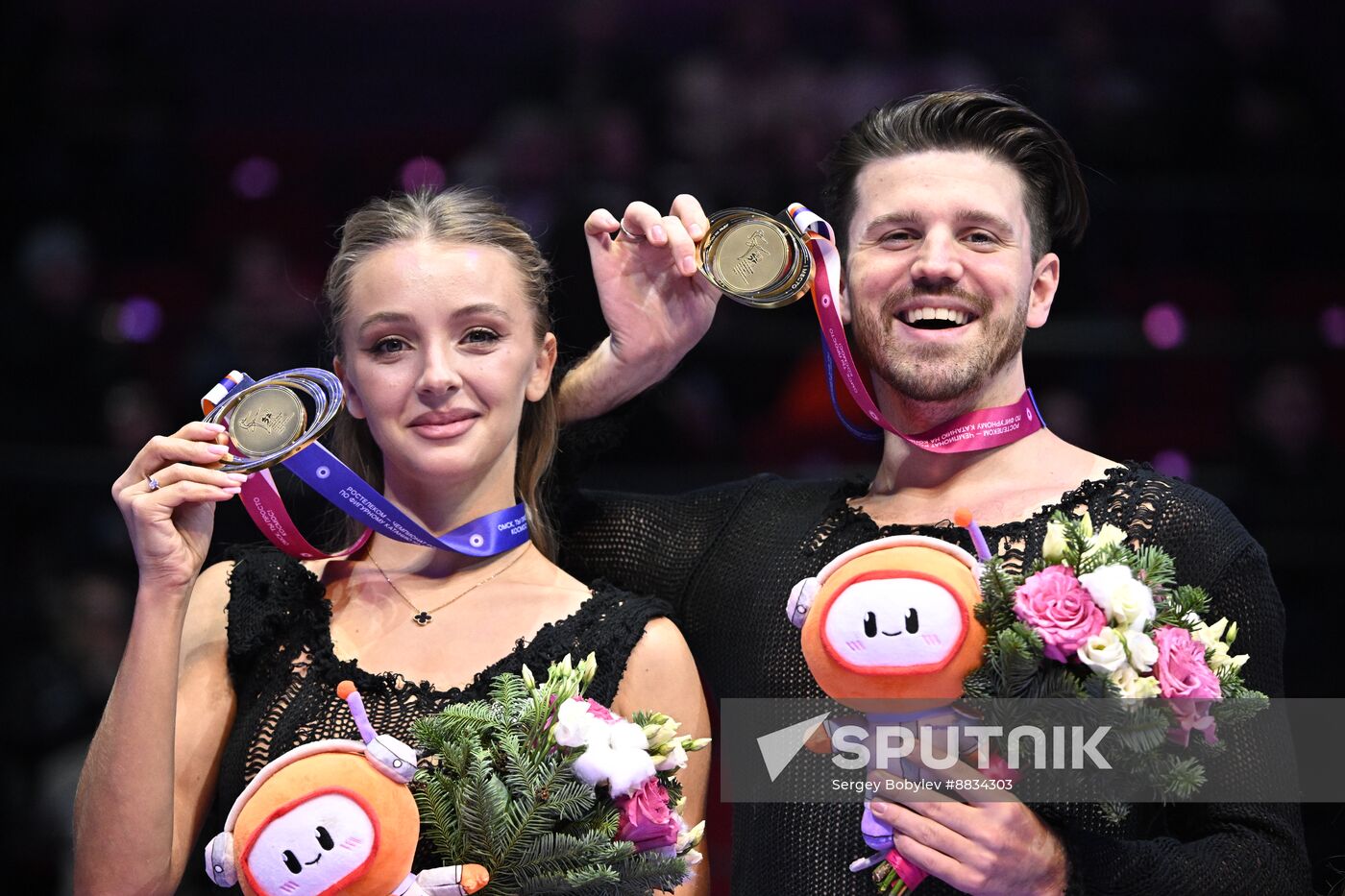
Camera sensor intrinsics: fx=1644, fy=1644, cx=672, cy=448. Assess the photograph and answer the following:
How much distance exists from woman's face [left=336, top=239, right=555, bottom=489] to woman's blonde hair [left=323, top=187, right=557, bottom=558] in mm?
31

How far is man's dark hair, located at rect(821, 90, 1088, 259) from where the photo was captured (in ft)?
8.77

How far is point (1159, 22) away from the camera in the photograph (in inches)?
241

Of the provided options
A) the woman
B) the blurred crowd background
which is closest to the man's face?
the woman

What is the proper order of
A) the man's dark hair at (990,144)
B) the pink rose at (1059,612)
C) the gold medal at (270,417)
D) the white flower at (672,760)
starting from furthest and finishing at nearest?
1. the man's dark hair at (990,144)
2. the gold medal at (270,417)
3. the white flower at (672,760)
4. the pink rose at (1059,612)

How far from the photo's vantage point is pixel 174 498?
2229 millimetres

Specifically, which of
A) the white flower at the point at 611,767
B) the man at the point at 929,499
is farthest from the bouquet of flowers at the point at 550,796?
the man at the point at 929,499

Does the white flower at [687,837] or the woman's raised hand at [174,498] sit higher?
the woman's raised hand at [174,498]

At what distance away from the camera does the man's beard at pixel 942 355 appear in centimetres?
253

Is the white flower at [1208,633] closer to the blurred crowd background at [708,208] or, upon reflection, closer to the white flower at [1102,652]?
the white flower at [1102,652]

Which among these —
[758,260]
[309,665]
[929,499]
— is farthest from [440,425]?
[929,499]

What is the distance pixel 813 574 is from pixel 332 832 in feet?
2.87

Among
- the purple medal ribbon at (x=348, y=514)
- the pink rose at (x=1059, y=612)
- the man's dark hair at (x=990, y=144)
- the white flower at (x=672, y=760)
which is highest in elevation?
the man's dark hair at (x=990, y=144)

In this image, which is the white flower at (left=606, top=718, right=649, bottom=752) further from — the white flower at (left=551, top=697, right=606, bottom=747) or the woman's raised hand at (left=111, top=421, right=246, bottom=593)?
the woman's raised hand at (left=111, top=421, right=246, bottom=593)

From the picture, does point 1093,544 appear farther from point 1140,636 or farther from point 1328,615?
point 1328,615
